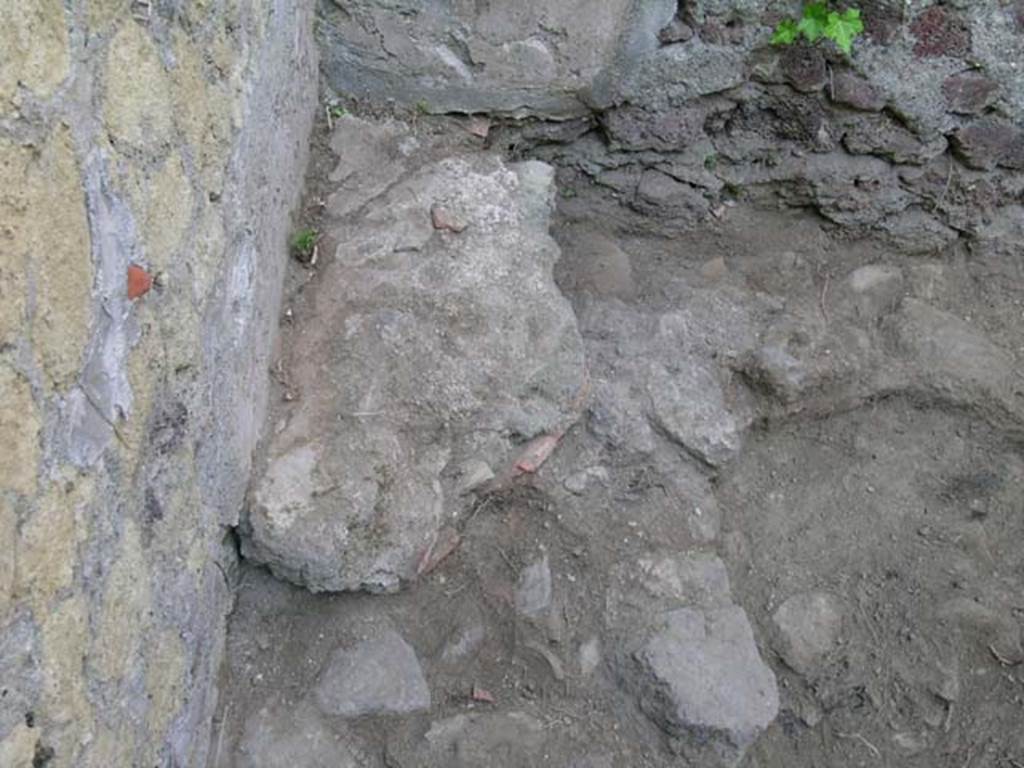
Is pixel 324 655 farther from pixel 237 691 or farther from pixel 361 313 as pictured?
pixel 361 313

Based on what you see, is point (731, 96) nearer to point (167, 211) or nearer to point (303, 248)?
point (303, 248)

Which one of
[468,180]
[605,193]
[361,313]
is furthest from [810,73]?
[361,313]

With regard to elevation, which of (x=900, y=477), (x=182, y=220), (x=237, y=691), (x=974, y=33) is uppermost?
(x=974, y=33)

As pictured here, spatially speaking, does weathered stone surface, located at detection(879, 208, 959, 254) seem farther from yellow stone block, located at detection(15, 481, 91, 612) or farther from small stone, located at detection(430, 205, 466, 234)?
yellow stone block, located at detection(15, 481, 91, 612)

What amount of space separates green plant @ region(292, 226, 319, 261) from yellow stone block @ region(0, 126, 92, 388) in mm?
1138

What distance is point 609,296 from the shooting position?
2.64m

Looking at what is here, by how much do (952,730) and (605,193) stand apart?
1.58m

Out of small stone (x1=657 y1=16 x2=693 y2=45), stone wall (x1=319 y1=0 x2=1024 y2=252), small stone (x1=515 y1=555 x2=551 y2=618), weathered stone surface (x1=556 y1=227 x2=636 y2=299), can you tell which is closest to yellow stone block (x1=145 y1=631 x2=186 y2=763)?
small stone (x1=515 y1=555 x2=551 y2=618)

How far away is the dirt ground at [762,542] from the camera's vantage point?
6.55 ft

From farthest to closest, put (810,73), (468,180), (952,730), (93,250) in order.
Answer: (810,73) → (468,180) → (952,730) → (93,250)

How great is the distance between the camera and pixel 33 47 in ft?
3.26

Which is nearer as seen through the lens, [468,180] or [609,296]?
[468,180]

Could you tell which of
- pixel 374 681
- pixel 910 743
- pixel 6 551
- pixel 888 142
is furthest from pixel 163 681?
pixel 888 142

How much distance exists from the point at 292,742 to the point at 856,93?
6.81 ft
